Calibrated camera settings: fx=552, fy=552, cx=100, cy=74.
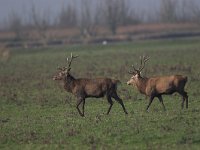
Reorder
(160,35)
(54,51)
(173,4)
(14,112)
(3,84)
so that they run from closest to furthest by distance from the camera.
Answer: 1. (14,112)
2. (3,84)
3. (54,51)
4. (160,35)
5. (173,4)

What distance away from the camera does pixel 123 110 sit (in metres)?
17.1

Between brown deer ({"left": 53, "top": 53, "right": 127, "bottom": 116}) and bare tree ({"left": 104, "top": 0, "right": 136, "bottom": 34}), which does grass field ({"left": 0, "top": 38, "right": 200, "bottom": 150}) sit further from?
bare tree ({"left": 104, "top": 0, "right": 136, "bottom": 34})

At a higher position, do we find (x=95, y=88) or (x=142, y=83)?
(x=142, y=83)

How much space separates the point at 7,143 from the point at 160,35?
5955 centimetres

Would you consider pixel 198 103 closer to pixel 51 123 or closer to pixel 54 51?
pixel 51 123

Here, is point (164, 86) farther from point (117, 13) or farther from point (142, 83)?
point (117, 13)

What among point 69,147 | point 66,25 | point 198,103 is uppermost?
point 66,25

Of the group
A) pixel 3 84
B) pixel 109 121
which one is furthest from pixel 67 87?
pixel 3 84

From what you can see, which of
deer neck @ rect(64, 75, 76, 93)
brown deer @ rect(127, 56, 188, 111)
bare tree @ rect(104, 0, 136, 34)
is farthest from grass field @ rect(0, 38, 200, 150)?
bare tree @ rect(104, 0, 136, 34)

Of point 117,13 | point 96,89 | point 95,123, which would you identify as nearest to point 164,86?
point 96,89

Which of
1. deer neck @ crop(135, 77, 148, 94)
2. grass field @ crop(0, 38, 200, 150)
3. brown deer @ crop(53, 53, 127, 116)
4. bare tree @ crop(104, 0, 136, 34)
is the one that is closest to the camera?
grass field @ crop(0, 38, 200, 150)

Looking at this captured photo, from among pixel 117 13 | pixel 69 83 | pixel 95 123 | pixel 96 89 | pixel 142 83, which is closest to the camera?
pixel 95 123

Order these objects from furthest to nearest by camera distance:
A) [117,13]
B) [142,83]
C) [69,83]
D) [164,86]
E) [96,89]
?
[117,13] < [142,83] < [69,83] < [164,86] < [96,89]

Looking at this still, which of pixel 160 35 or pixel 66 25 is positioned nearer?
pixel 160 35
